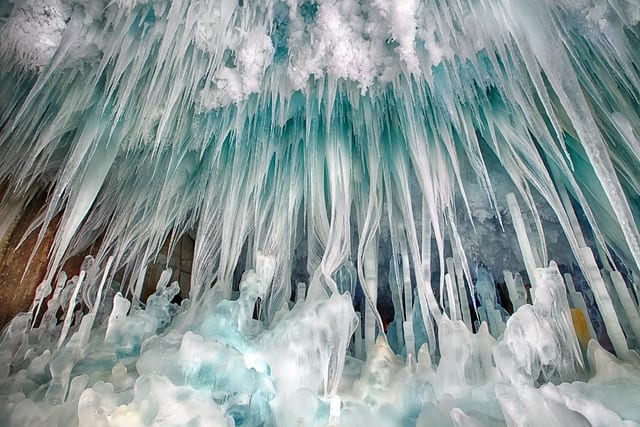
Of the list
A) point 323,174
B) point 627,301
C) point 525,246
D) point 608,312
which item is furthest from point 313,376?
point 627,301

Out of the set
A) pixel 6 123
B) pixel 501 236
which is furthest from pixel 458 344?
pixel 6 123

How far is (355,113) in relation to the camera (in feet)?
11.1

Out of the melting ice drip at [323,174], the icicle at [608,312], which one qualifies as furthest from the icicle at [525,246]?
the icicle at [608,312]

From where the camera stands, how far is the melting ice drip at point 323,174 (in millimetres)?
2490

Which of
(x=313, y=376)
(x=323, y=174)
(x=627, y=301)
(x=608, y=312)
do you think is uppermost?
(x=323, y=174)

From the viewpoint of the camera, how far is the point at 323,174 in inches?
148

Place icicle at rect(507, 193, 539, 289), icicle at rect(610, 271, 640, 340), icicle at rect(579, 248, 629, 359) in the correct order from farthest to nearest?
icicle at rect(507, 193, 539, 289) < icicle at rect(610, 271, 640, 340) < icicle at rect(579, 248, 629, 359)

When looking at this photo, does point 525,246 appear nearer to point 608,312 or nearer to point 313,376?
point 608,312

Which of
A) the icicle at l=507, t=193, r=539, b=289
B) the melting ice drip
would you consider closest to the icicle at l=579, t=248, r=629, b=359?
the melting ice drip

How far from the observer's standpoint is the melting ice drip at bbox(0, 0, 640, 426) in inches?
98.0

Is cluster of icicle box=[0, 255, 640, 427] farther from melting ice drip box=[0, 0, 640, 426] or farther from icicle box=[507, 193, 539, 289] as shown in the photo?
icicle box=[507, 193, 539, 289]

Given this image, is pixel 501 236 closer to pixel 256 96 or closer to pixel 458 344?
pixel 458 344

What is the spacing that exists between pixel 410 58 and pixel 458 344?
7.67 feet

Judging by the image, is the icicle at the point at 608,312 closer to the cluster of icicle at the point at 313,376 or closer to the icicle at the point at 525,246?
the cluster of icicle at the point at 313,376
